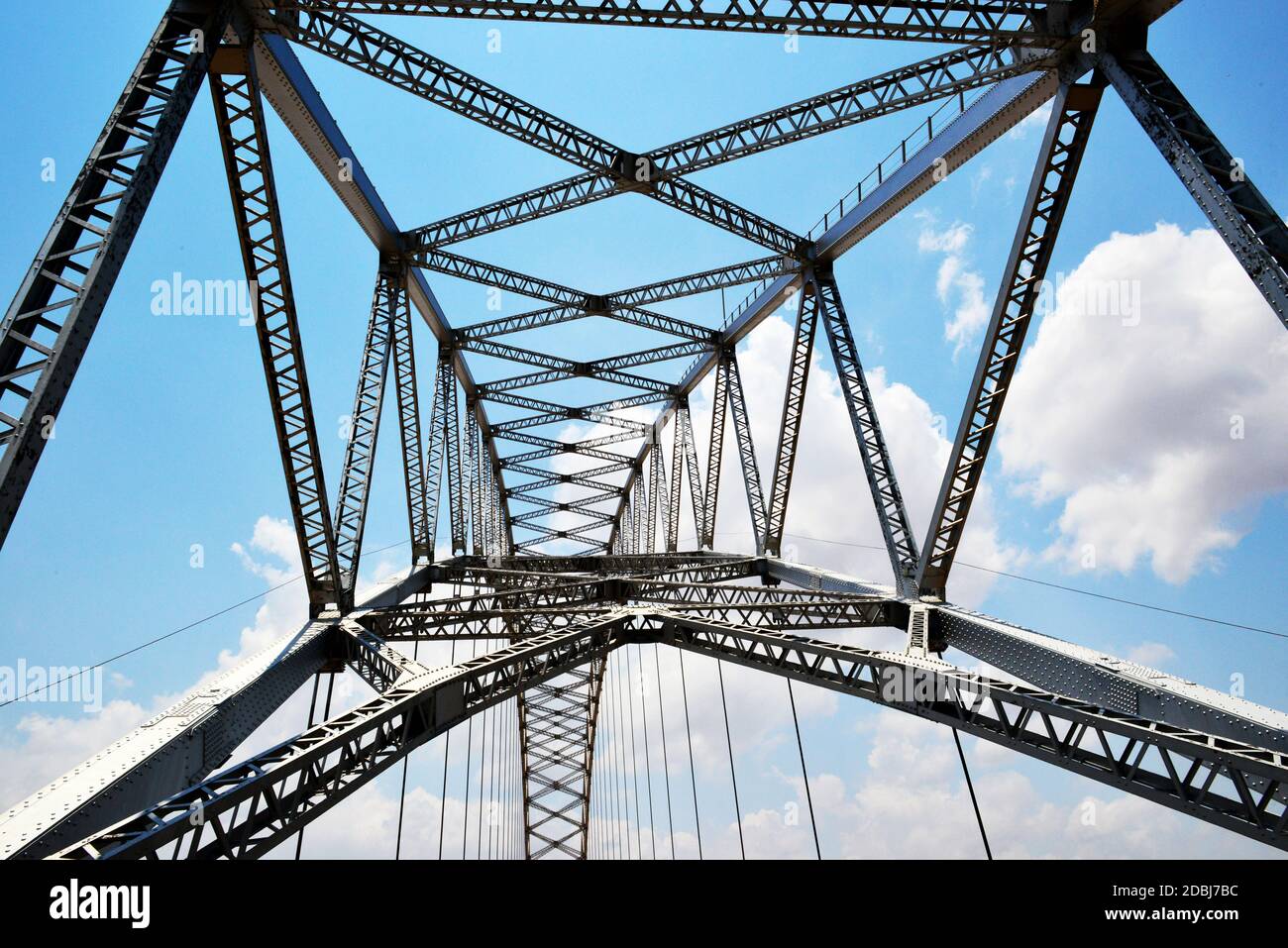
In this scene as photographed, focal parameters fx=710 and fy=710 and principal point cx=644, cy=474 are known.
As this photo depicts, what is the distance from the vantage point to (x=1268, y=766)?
6.31 metres

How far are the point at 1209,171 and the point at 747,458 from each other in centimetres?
1474

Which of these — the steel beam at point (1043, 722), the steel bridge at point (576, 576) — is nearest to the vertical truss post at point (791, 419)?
the steel bridge at point (576, 576)

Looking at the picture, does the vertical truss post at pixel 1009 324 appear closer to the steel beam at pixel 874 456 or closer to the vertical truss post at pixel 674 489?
the steel beam at pixel 874 456

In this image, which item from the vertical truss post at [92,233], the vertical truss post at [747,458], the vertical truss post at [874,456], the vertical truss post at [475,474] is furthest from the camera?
the vertical truss post at [475,474]

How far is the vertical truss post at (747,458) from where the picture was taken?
2086 cm

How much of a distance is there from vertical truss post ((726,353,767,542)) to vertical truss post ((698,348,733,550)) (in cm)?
42

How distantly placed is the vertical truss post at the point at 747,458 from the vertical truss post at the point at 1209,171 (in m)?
13.4

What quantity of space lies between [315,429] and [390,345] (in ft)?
16.1

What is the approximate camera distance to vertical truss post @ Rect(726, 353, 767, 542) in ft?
68.4

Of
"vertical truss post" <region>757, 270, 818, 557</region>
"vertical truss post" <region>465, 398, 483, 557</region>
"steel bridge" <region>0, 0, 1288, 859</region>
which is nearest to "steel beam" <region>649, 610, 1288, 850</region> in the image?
"steel bridge" <region>0, 0, 1288, 859</region>

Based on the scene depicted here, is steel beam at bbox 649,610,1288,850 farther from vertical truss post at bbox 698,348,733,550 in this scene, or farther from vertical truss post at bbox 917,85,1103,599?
vertical truss post at bbox 698,348,733,550
